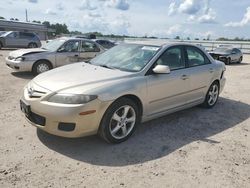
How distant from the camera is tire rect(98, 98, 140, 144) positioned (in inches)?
166

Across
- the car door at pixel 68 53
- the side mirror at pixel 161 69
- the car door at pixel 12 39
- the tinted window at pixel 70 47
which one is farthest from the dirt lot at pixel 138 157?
the car door at pixel 12 39

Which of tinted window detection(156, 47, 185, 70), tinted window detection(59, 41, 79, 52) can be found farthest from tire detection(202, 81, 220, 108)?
tinted window detection(59, 41, 79, 52)

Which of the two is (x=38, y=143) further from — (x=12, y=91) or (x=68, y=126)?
(x=12, y=91)

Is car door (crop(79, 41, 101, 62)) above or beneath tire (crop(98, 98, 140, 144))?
above

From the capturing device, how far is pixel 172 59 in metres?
5.44

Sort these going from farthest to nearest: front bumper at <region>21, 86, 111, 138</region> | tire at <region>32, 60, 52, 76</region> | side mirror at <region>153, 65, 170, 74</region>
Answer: tire at <region>32, 60, 52, 76</region> → side mirror at <region>153, 65, 170, 74</region> → front bumper at <region>21, 86, 111, 138</region>

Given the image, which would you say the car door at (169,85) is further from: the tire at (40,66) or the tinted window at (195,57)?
the tire at (40,66)

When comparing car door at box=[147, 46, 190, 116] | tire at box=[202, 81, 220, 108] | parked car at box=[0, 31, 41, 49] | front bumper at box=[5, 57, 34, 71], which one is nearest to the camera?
car door at box=[147, 46, 190, 116]

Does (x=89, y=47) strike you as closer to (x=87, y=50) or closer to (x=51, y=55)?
(x=87, y=50)

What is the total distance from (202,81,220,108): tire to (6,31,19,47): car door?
68.7 feet

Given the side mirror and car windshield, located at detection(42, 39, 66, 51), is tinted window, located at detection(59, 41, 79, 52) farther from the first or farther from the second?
the side mirror

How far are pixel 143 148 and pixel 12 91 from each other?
4.88 m

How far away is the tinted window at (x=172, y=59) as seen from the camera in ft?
16.9

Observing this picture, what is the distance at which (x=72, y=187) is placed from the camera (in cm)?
327
